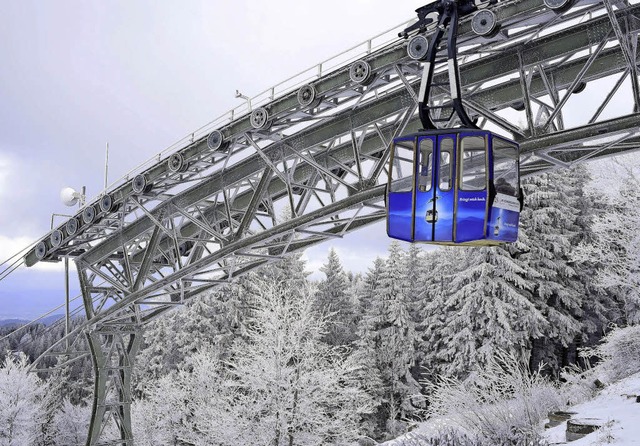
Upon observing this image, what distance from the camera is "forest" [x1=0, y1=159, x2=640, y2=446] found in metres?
19.2

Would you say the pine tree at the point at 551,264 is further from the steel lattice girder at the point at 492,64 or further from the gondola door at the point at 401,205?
the gondola door at the point at 401,205

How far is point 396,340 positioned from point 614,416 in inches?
1006

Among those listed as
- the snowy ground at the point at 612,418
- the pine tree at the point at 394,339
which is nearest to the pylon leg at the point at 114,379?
the snowy ground at the point at 612,418

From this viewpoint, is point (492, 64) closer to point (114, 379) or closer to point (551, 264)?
point (114, 379)

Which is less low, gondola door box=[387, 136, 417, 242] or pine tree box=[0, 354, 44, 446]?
gondola door box=[387, 136, 417, 242]

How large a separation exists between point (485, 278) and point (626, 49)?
63.6 feet

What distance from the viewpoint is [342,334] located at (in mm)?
39719

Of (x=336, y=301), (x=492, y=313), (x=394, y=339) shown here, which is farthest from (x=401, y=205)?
(x=336, y=301)

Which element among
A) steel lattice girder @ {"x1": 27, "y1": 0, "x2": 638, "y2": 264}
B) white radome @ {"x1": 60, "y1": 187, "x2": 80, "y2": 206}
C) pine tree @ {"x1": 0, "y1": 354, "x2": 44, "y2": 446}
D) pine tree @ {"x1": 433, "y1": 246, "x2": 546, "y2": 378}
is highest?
steel lattice girder @ {"x1": 27, "y1": 0, "x2": 638, "y2": 264}

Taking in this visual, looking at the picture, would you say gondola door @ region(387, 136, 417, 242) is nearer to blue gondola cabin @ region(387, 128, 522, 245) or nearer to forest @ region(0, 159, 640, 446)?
blue gondola cabin @ region(387, 128, 522, 245)

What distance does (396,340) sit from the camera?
1396 inches

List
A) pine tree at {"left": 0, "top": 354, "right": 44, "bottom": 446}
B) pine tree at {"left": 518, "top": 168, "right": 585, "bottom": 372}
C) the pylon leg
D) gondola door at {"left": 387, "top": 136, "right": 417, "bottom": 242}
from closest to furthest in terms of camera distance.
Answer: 1. gondola door at {"left": 387, "top": 136, "right": 417, "bottom": 242}
2. the pylon leg
3. pine tree at {"left": 518, "top": 168, "right": 585, "bottom": 372}
4. pine tree at {"left": 0, "top": 354, "right": 44, "bottom": 446}

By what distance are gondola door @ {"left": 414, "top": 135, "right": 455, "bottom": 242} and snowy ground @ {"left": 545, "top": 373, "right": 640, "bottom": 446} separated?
417 cm

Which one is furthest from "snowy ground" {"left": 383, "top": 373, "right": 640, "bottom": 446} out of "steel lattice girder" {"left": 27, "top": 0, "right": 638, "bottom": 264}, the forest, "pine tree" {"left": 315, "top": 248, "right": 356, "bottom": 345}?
"pine tree" {"left": 315, "top": 248, "right": 356, "bottom": 345}
